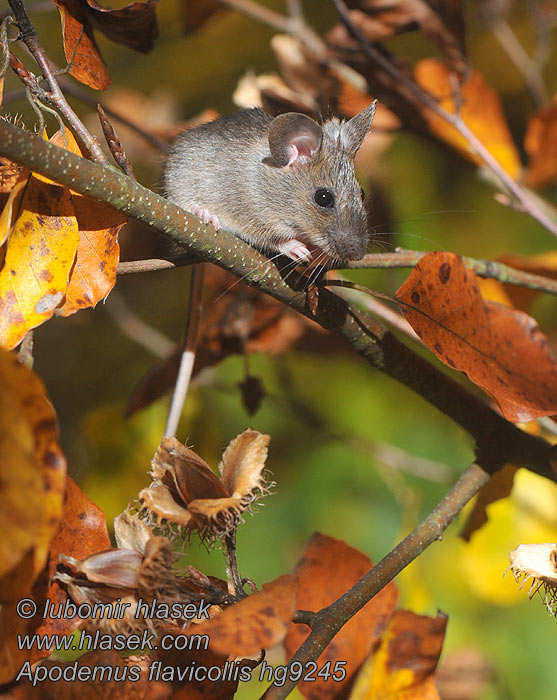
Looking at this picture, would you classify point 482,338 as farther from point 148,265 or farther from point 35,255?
point 35,255

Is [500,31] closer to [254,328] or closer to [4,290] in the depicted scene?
[254,328]

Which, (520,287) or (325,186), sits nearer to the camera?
(520,287)

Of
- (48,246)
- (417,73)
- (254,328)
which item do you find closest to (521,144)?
(417,73)

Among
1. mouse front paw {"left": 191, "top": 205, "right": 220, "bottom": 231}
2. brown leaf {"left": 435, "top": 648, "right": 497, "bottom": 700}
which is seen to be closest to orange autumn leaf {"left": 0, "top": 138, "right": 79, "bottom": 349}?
mouse front paw {"left": 191, "top": 205, "right": 220, "bottom": 231}

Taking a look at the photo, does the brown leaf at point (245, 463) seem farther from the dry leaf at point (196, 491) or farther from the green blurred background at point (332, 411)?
the green blurred background at point (332, 411)

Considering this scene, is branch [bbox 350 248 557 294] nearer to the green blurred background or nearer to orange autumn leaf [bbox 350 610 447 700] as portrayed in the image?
the green blurred background

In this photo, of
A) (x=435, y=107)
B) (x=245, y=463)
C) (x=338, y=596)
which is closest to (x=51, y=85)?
(x=245, y=463)
